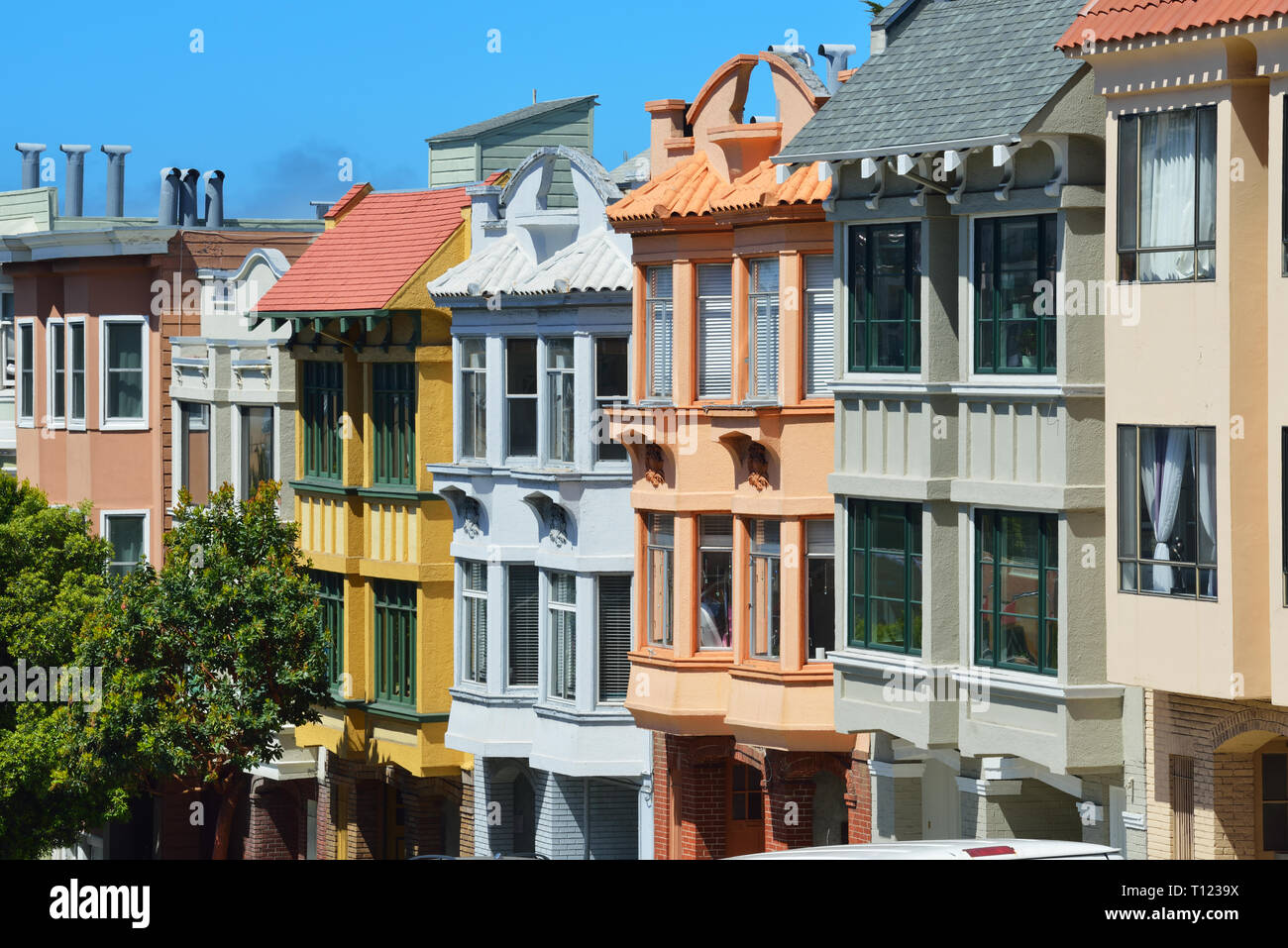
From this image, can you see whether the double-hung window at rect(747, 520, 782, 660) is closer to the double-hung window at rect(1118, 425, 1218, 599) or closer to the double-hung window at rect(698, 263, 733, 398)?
the double-hung window at rect(698, 263, 733, 398)

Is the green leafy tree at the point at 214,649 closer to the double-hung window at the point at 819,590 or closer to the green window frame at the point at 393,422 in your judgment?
the green window frame at the point at 393,422

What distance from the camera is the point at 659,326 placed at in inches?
1371

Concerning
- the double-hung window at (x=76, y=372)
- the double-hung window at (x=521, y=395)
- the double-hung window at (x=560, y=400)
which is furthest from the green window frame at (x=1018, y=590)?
the double-hung window at (x=76, y=372)

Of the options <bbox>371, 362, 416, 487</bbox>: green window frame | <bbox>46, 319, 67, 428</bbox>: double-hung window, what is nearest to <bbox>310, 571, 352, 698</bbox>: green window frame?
<bbox>371, 362, 416, 487</bbox>: green window frame

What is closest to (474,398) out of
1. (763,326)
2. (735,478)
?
(735,478)

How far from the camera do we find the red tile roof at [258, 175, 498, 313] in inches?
1666

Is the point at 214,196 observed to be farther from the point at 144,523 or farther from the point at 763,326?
the point at 763,326

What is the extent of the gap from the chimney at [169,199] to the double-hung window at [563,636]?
21389 mm

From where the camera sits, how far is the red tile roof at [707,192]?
105 feet

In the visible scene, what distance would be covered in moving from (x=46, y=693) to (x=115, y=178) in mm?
21360
